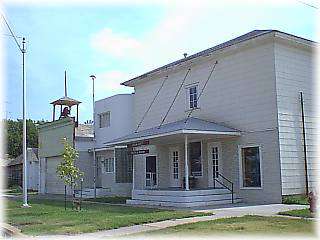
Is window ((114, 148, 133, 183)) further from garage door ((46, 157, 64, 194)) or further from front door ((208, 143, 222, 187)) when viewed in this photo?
front door ((208, 143, 222, 187))

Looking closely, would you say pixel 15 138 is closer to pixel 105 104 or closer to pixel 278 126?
pixel 105 104

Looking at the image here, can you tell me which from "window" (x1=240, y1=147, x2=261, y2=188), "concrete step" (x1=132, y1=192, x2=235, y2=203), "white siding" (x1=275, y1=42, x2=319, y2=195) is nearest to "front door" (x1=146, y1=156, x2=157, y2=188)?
"concrete step" (x1=132, y1=192, x2=235, y2=203)

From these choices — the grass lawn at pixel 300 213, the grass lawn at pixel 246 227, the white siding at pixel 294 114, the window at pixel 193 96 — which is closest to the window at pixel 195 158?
the window at pixel 193 96

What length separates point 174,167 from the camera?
26203 millimetres

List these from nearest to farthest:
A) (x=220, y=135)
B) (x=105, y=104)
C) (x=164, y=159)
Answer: (x=220, y=135) → (x=164, y=159) → (x=105, y=104)

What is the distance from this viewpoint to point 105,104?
115 feet

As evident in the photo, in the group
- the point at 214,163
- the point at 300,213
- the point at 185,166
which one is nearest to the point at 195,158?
the point at 214,163

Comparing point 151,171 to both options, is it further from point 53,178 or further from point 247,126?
point 53,178

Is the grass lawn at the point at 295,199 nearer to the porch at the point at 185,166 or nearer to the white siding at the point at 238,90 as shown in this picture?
the porch at the point at 185,166

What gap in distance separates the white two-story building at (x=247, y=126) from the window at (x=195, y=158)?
5 centimetres

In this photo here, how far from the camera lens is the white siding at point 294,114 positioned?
20.0 meters

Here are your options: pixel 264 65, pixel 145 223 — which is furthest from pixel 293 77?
pixel 145 223

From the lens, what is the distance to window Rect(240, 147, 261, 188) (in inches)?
814

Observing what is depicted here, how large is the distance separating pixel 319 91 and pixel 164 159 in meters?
9.19
